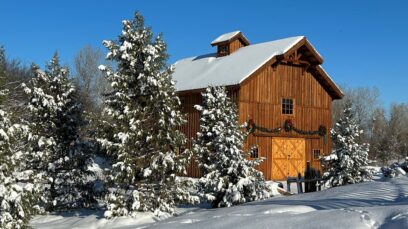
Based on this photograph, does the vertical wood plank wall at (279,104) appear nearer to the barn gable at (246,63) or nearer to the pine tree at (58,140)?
the barn gable at (246,63)

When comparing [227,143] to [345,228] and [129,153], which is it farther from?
[345,228]

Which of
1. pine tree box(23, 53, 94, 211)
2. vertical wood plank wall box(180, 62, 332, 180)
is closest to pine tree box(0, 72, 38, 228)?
pine tree box(23, 53, 94, 211)

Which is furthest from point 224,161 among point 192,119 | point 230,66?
point 230,66

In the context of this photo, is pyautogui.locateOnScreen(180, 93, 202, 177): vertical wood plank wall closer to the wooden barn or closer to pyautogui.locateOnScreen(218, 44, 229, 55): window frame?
the wooden barn

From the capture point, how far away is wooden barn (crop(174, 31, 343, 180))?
Result: 83.7 ft

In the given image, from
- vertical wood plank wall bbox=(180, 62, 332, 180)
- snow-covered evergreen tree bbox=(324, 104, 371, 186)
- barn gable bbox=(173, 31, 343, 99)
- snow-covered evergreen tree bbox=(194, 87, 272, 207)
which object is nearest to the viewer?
snow-covered evergreen tree bbox=(194, 87, 272, 207)

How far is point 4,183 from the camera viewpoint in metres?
11.4

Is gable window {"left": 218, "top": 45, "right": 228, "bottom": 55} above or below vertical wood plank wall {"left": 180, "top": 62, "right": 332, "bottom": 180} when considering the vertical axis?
above

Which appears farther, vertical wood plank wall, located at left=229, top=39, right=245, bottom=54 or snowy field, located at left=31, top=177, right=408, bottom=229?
vertical wood plank wall, located at left=229, top=39, right=245, bottom=54

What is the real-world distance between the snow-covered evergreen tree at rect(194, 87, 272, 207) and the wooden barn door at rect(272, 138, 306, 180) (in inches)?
404

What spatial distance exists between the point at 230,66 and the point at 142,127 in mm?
13143

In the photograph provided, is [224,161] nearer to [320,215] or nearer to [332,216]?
[320,215]

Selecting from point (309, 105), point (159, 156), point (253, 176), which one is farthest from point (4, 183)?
point (309, 105)

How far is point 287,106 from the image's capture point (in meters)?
27.2
